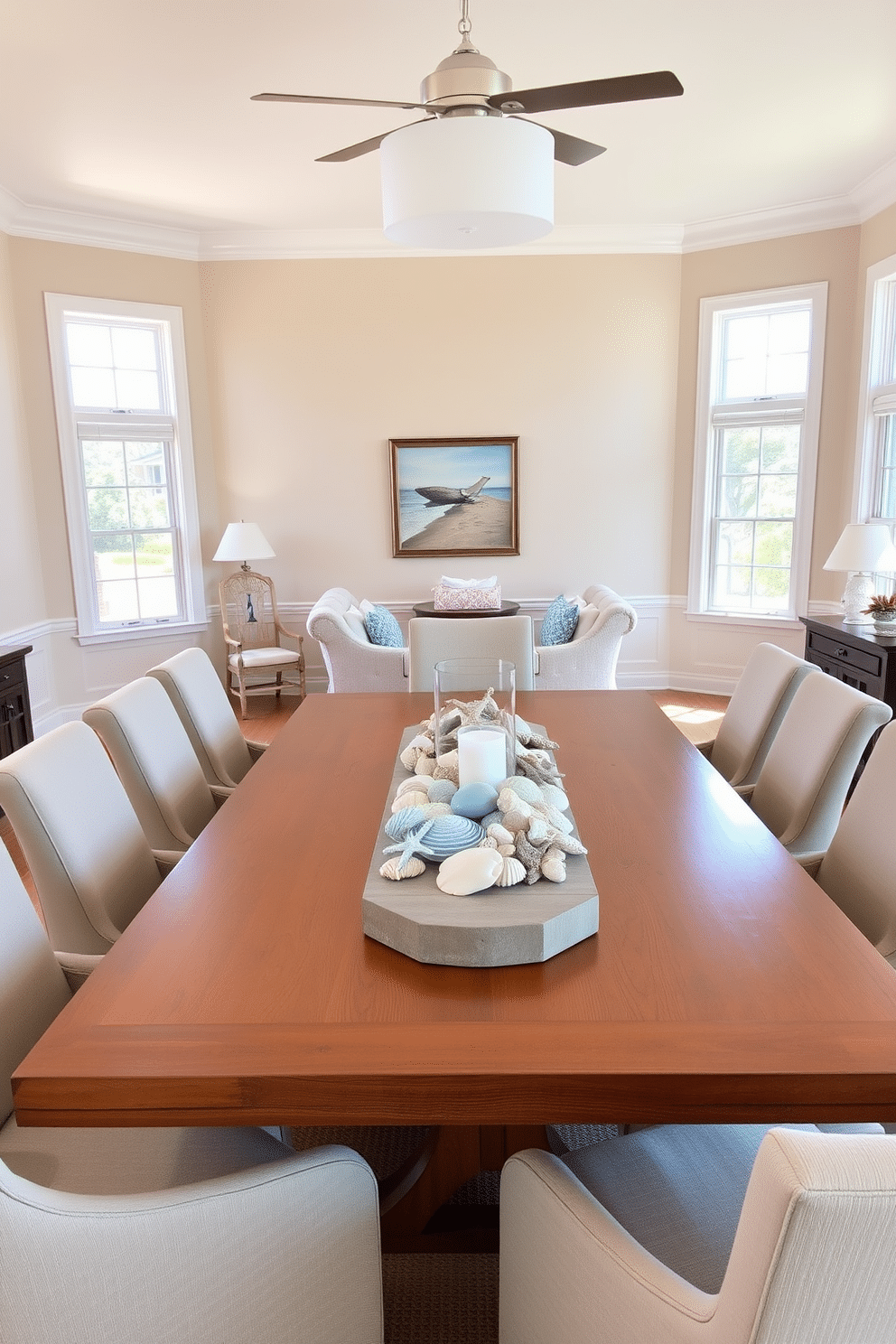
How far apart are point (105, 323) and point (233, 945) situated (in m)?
5.42

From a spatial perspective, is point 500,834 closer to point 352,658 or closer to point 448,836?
point 448,836

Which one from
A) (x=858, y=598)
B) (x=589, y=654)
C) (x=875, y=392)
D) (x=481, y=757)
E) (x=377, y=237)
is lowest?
(x=589, y=654)

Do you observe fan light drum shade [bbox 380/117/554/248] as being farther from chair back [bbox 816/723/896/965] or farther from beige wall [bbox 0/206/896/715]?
beige wall [bbox 0/206/896/715]

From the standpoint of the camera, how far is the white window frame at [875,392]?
5121 millimetres

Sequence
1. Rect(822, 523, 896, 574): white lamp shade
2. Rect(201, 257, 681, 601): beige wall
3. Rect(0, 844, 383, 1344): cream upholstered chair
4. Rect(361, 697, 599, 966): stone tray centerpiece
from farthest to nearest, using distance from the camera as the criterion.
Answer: Rect(201, 257, 681, 601): beige wall, Rect(822, 523, 896, 574): white lamp shade, Rect(361, 697, 599, 966): stone tray centerpiece, Rect(0, 844, 383, 1344): cream upholstered chair

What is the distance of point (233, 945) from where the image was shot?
1.36m

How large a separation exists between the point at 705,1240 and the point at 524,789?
0.71 metres

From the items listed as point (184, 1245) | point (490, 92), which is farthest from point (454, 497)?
point (184, 1245)

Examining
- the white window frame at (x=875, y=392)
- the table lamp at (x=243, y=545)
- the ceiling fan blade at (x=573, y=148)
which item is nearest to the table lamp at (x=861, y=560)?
→ the white window frame at (x=875, y=392)

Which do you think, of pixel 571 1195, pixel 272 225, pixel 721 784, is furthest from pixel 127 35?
pixel 571 1195

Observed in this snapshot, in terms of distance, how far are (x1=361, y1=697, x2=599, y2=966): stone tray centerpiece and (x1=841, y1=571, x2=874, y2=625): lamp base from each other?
Result: 3.63 meters

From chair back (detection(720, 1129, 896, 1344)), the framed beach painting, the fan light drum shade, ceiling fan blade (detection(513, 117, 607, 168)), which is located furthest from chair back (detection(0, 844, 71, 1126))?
the framed beach painting

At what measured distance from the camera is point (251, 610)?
20.5 ft

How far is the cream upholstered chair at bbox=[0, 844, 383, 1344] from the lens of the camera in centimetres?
92
